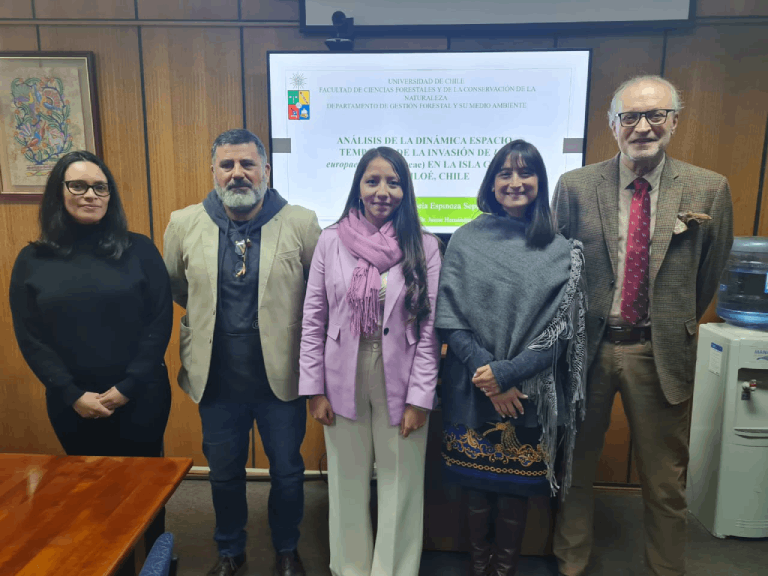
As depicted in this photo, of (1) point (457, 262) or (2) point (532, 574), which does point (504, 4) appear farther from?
(2) point (532, 574)

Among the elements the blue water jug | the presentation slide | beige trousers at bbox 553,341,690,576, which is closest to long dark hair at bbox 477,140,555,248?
beige trousers at bbox 553,341,690,576

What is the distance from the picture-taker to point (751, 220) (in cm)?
250

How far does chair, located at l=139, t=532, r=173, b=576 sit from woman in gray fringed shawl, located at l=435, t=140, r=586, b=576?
1008mm

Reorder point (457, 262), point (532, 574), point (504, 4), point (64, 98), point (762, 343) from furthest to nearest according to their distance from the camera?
point (64, 98), point (504, 4), point (762, 343), point (532, 574), point (457, 262)

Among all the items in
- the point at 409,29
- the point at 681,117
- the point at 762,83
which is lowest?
the point at 681,117

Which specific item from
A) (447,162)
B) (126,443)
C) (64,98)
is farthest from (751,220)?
(64,98)

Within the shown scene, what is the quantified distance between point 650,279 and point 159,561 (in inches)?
65.4

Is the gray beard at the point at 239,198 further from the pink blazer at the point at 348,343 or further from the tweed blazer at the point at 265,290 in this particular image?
the pink blazer at the point at 348,343

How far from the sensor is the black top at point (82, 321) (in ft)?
5.24

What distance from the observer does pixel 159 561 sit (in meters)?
0.75

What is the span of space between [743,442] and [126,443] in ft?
8.64

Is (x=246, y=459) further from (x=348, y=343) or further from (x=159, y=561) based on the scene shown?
(x=159, y=561)

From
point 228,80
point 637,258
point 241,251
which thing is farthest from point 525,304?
point 228,80

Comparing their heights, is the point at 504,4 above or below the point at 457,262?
above
